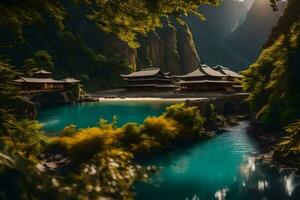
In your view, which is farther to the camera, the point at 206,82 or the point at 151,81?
the point at 151,81

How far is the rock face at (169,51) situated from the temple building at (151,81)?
27808 millimetres

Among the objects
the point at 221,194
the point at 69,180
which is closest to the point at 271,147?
the point at 221,194

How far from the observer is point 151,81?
89.4 m

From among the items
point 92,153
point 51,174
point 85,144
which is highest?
point 51,174

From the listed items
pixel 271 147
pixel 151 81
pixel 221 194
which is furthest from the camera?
pixel 151 81

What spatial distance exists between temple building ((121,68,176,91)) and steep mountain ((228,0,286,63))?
10429 centimetres

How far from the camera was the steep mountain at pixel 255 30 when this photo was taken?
177m

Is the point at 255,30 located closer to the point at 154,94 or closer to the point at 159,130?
the point at 154,94

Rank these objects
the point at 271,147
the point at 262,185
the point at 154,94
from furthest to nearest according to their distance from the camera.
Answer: the point at 154,94 < the point at 271,147 < the point at 262,185

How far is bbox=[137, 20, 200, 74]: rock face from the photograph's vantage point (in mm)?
122312

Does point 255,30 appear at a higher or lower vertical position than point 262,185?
higher

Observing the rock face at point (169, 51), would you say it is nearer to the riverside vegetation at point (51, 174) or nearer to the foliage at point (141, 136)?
the foliage at point (141, 136)

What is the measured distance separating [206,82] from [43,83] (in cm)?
3461

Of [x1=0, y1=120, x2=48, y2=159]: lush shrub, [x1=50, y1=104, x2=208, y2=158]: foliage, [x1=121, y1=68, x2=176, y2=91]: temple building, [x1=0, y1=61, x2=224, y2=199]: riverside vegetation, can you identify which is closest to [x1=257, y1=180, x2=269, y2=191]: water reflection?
[x1=50, y1=104, x2=208, y2=158]: foliage
